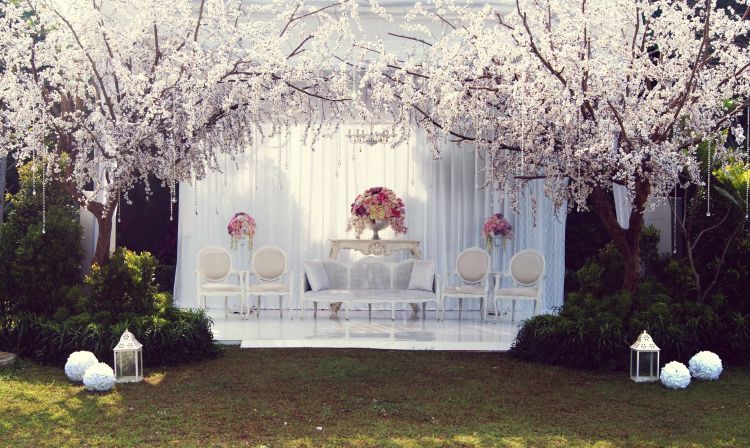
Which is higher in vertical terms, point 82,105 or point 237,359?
point 82,105

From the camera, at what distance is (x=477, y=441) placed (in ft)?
15.4

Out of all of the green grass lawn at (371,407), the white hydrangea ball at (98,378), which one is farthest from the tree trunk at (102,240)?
the white hydrangea ball at (98,378)

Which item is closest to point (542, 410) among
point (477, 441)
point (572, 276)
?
point (477, 441)

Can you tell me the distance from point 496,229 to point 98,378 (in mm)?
6314

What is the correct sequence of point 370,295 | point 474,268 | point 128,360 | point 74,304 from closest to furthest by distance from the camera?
point 128,360 → point 74,304 → point 370,295 → point 474,268

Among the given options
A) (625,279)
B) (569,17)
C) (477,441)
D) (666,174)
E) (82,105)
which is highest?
(569,17)

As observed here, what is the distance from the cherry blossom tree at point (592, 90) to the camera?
6.35 m

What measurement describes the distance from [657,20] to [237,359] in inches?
163

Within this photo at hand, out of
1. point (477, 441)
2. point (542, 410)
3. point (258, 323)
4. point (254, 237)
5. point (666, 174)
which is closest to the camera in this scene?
point (477, 441)

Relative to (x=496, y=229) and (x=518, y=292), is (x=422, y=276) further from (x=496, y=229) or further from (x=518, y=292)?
(x=496, y=229)

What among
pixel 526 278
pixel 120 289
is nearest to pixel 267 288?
pixel 526 278

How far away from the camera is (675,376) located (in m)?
6.04

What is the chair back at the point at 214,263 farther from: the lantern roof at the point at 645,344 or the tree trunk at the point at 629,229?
the lantern roof at the point at 645,344

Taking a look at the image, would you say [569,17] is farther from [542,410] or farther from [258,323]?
[258,323]
